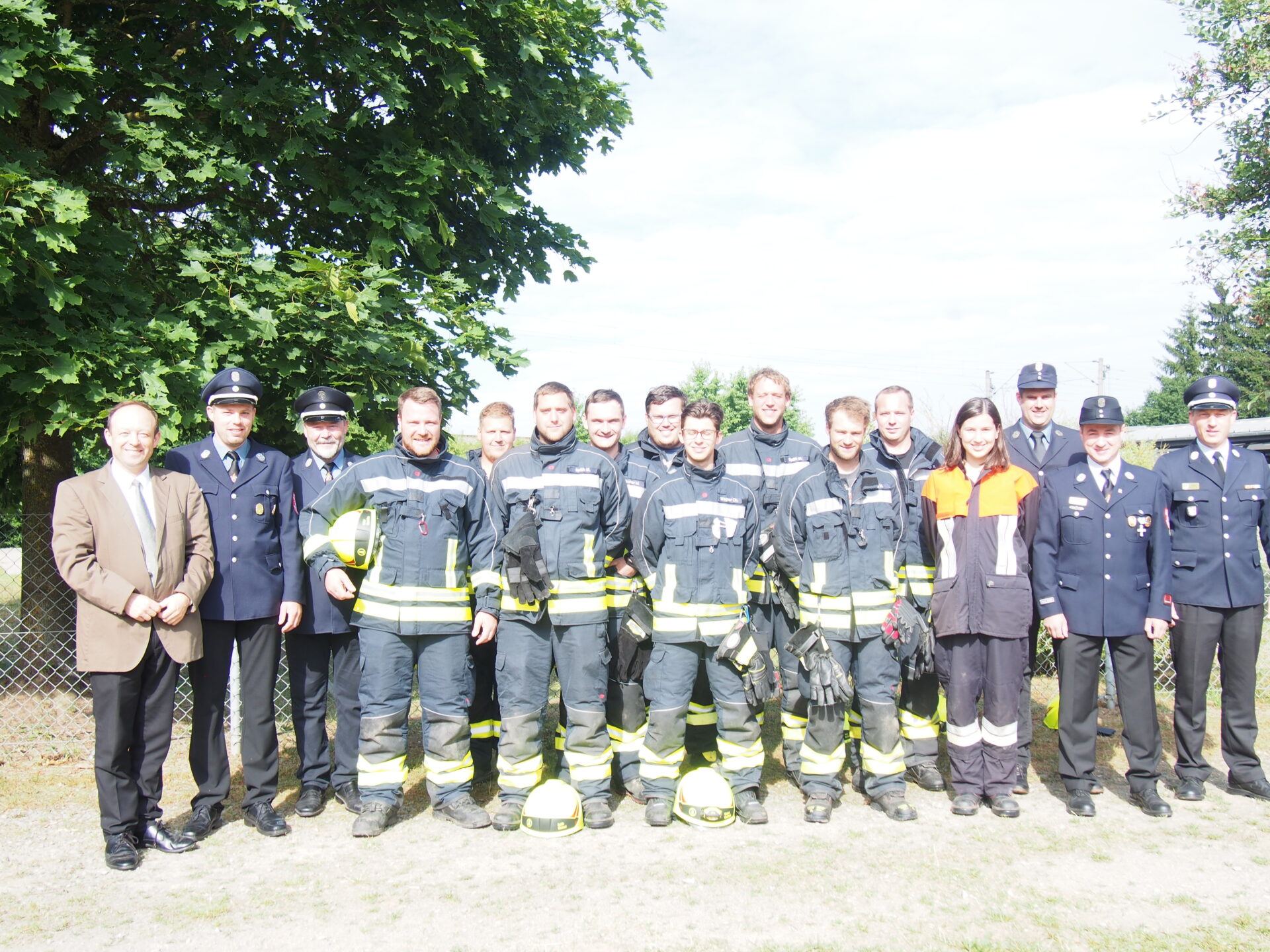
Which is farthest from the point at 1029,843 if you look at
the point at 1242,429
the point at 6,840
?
the point at 1242,429

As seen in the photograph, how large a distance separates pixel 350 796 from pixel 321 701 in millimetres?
603

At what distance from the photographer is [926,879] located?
4281 millimetres

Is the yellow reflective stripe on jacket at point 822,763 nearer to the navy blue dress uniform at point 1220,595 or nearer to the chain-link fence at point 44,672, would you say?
the navy blue dress uniform at point 1220,595

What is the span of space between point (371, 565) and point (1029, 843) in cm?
401

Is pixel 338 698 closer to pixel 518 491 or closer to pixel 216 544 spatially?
pixel 216 544

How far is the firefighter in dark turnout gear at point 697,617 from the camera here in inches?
199

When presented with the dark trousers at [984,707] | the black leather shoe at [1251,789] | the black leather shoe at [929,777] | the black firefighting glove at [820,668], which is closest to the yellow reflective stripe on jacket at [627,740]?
the black firefighting glove at [820,668]

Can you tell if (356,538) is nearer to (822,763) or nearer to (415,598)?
(415,598)

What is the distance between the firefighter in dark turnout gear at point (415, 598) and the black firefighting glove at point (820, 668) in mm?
1838

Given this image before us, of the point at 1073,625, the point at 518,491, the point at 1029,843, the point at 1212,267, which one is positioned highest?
the point at 1212,267

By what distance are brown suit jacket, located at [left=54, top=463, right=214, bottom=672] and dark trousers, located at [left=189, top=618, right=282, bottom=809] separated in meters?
0.19

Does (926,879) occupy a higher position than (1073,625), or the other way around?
(1073,625)

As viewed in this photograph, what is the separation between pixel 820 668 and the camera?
5.02 meters

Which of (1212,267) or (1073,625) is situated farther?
(1212,267)
